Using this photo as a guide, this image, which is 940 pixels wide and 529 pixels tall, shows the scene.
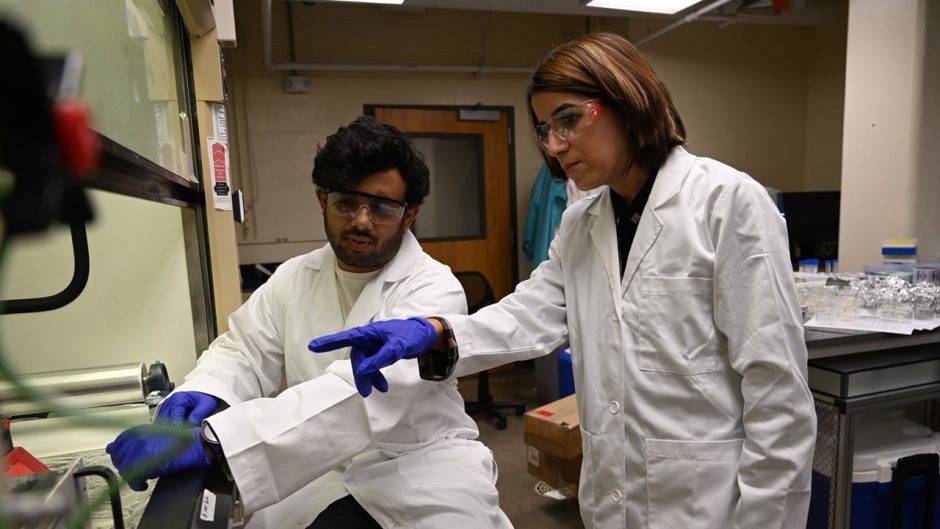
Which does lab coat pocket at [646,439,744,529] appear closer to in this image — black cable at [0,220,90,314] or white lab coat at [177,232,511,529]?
white lab coat at [177,232,511,529]

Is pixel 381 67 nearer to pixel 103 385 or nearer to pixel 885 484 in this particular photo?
pixel 103 385

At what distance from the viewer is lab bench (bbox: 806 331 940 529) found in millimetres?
1669

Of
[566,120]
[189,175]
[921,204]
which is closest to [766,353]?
[566,120]

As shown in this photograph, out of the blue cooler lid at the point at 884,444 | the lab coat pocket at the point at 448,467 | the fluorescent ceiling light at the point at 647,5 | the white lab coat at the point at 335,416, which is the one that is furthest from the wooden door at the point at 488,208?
the lab coat pocket at the point at 448,467

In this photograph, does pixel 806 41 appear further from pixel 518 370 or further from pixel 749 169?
pixel 518 370

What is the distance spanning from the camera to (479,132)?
4.13 meters

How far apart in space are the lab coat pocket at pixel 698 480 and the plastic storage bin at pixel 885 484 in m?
1.04

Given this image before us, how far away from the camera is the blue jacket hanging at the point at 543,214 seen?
3.83m

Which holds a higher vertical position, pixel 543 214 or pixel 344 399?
pixel 543 214

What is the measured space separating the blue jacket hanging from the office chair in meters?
0.71

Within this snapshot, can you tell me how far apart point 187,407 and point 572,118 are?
0.90m

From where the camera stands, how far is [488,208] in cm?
421

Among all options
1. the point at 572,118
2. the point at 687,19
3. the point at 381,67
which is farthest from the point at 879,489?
the point at 381,67

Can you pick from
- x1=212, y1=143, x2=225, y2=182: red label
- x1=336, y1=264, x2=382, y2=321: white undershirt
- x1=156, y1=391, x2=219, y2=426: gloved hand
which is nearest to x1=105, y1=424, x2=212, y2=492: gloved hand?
x1=156, y1=391, x2=219, y2=426: gloved hand
